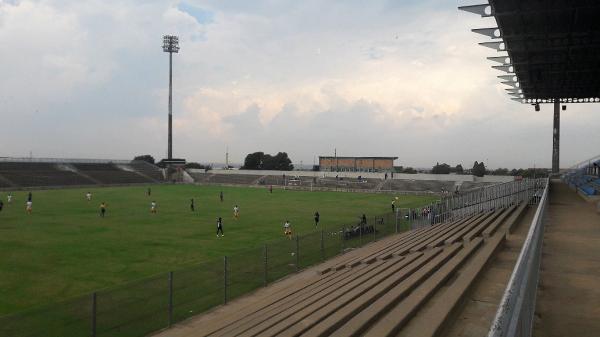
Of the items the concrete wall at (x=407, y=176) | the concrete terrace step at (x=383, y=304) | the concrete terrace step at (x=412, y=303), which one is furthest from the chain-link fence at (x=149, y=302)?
the concrete wall at (x=407, y=176)

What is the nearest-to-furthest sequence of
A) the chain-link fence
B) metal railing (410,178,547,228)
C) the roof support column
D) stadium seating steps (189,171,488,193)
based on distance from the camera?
the chain-link fence < metal railing (410,178,547,228) < the roof support column < stadium seating steps (189,171,488,193)

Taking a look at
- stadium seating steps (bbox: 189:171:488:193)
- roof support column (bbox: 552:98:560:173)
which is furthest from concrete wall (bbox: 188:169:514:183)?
roof support column (bbox: 552:98:560:173)

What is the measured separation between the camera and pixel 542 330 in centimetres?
586

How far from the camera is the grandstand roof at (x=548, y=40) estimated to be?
689 inches

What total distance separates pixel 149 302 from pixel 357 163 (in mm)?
89106

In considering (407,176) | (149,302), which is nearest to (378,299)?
(149,302)

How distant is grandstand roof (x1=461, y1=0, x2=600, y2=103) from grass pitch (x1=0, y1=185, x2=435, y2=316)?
13.4 meters

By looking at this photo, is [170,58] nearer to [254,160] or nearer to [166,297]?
[254,160]

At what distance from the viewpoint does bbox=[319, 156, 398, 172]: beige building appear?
9606cm

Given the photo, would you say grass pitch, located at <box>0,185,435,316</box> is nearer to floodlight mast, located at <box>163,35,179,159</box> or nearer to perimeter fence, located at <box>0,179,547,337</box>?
perimeter fence, located at <box>0,179,547,337</box>

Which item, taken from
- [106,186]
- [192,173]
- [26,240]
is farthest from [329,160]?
[26,240]

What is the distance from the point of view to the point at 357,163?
9856 centimetres

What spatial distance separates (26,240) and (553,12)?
2523 cm

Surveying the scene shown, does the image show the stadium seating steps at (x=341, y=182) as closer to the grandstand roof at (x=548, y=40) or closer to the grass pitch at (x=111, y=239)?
the grass pitch at (x=111, y=239)
